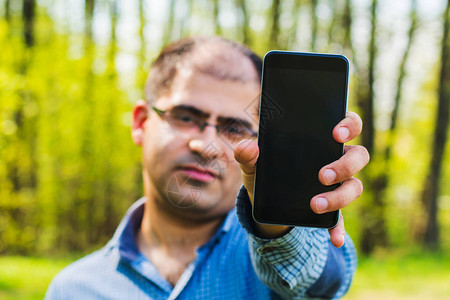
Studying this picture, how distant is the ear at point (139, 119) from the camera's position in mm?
2064

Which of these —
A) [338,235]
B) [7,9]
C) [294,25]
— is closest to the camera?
[338,235]

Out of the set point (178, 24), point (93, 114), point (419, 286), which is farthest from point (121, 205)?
point (419, 286)

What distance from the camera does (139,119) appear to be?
2.09 m

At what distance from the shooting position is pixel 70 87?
42.1ft

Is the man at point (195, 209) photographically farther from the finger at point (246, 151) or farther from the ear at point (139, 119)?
the finger at point (246, 151)

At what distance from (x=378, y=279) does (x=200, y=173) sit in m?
6.86

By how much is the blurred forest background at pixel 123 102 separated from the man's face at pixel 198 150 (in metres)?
6.50

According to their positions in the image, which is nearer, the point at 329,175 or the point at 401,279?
the point at 329,175

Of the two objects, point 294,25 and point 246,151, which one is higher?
point 294,25

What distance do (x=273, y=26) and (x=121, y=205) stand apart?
36.1ft

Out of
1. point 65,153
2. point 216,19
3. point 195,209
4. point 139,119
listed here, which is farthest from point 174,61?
point 65,153

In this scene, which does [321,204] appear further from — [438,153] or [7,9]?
[7,9]

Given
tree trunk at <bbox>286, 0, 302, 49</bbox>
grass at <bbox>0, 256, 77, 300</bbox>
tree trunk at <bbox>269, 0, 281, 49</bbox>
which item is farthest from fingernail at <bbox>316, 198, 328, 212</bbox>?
tree trunk at <bbox>286, 0, 302, 49</bbox>

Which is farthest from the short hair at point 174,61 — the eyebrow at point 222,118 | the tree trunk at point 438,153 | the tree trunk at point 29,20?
the tree trunk at point 438,153
